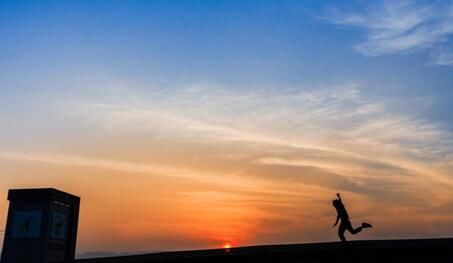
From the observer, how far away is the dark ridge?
14.0 meters

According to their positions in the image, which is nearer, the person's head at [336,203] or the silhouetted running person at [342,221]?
the silhouetted running person at [342,221]

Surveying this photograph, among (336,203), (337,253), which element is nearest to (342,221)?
(336,203)

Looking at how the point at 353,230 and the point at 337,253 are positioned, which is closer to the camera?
the point at 337,253

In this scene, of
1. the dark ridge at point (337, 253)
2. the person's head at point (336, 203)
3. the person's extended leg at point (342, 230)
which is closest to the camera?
the dark ridge at point (337, 253)

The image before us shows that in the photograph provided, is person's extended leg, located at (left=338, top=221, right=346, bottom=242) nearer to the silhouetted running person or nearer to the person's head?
the silhouetted running person

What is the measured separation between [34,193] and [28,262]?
5442 millimetres

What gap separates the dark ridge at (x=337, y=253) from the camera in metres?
14.0

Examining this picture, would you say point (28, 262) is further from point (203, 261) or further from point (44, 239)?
point (203, 261)

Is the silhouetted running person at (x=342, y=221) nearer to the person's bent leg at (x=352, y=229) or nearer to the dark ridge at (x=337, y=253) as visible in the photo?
the person's bent leg at (x=352, y=229)

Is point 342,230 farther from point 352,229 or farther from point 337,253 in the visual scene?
point 337,253

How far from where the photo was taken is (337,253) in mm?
14812

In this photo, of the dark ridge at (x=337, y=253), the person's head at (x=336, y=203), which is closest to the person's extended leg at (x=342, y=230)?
the person's head at (x=336, y=203)

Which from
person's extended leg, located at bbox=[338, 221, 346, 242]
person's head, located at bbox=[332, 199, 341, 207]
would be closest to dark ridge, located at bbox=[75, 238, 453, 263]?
person's extended leg, located at bbox=[338, 221, 346, 242]

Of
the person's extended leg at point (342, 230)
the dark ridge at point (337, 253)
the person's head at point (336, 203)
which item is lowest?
the dark ridge at point (337, 253)
